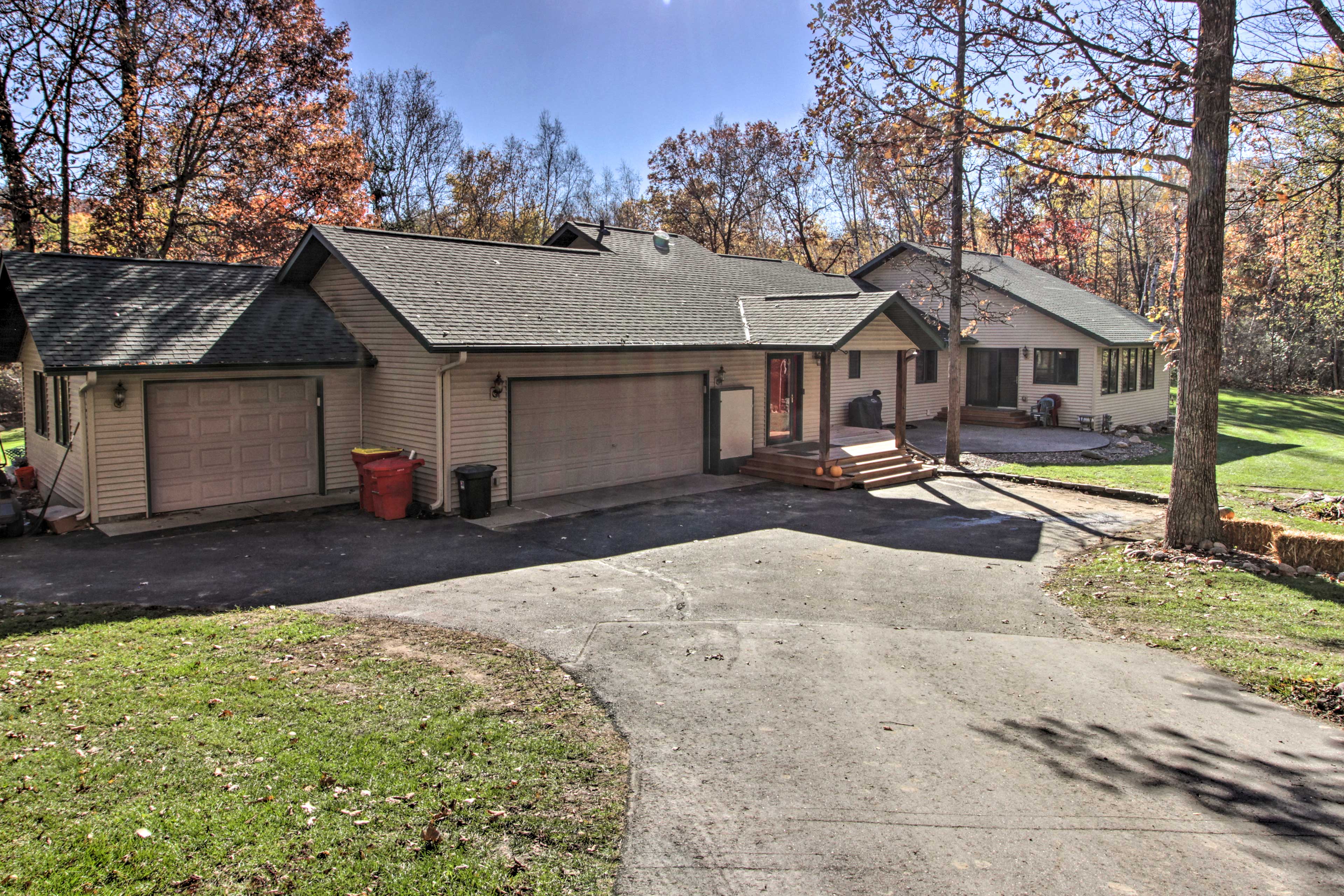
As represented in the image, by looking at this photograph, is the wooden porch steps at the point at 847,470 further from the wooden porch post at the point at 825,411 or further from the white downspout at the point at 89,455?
the white downspout at the point at 89,455

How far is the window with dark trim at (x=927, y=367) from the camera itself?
2636cm

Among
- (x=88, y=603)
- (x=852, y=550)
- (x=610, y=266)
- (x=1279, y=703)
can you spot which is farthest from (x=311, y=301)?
(x=1279, y=703)

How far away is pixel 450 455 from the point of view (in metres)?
13.4

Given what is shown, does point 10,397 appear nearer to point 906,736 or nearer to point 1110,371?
point 906,736

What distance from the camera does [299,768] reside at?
5086mm

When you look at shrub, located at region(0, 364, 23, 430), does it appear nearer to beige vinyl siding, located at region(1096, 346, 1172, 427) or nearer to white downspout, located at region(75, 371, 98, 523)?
white downspout, located at region(75, 371, 98, 523)

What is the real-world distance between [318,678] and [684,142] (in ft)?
133

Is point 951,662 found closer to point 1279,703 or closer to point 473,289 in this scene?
point 1279,703

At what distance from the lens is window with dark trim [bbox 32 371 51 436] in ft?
46.9

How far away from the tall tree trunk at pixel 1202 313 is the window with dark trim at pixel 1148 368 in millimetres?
16674

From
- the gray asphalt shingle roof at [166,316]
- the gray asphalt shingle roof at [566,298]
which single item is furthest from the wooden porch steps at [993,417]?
the gray asphalt shingle roof at [166,316]

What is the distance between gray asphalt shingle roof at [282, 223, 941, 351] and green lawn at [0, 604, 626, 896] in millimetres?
6141

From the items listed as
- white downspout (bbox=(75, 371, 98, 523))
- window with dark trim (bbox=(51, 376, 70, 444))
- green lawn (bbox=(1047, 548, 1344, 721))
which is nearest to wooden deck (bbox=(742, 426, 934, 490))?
green lawn (bbox=(1047, 548, 1344, 721))

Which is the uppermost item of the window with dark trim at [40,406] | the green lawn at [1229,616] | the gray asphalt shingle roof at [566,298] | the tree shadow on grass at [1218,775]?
the gray asphalt shingle roof at [566,298]
